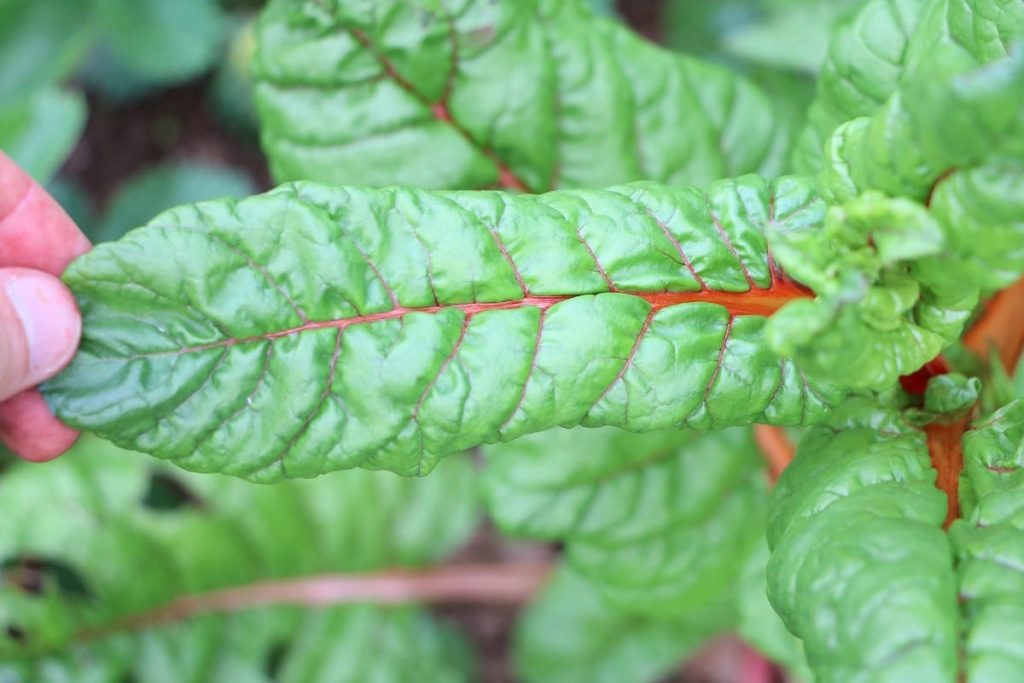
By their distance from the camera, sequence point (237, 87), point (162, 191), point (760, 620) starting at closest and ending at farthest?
point (760, 620), point (162, 191), point (237, 87)

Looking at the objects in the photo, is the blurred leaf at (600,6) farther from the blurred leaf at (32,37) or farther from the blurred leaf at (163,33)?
the blurred leaf at (32,37)

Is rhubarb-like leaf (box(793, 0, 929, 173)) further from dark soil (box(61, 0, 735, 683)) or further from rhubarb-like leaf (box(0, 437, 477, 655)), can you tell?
dark soil (box(61, 0, 735, 683))

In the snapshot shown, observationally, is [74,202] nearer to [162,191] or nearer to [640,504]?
[162,191]

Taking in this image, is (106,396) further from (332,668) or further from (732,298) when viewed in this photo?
(332,668)

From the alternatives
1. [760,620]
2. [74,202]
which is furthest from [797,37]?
[74,202]

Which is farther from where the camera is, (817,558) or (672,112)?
(672,112)

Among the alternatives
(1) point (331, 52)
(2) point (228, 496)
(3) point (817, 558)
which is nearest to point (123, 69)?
(2) point (228, 496)

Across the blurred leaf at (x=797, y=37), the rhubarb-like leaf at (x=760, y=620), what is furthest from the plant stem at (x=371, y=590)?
the blurred leaf at (x=797, y=37)
